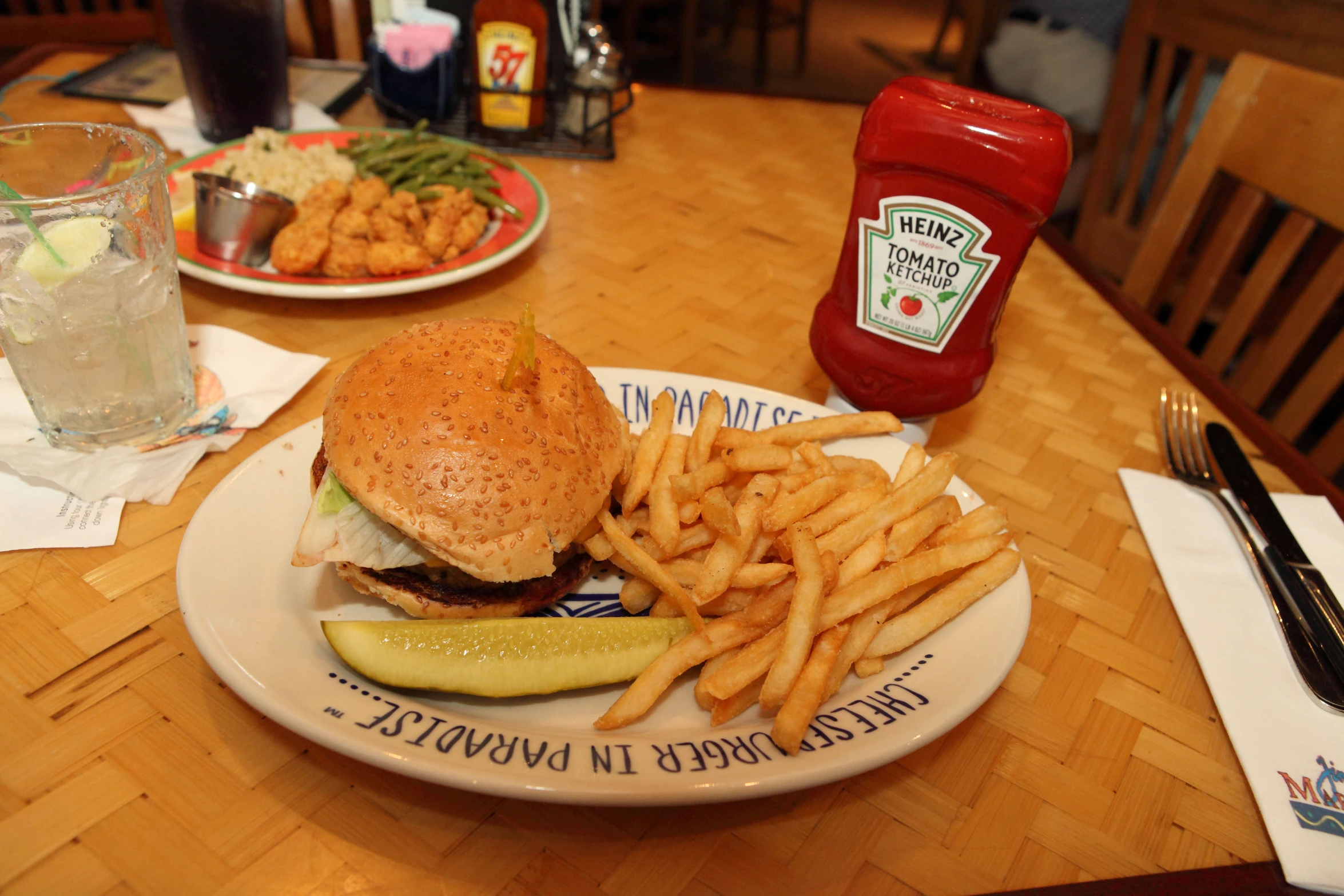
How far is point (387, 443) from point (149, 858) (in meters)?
0.59

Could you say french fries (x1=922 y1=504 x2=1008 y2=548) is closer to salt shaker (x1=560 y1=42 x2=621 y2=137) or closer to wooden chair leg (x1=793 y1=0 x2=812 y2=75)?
salt shaker (x1=560 y1=42 x2=621 y2=137)

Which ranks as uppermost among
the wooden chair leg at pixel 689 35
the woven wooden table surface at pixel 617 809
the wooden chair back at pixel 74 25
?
the woven wooden table surface at pixel 617 809

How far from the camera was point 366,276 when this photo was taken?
2078 mm

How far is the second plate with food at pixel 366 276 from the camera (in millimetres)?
1918

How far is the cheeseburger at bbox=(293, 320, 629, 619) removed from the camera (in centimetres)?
119

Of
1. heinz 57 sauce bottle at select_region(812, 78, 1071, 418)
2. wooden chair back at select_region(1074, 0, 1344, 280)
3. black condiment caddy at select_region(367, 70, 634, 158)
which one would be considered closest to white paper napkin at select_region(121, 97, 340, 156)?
black condiment caddy at select_region(367, 70, 634, 158)

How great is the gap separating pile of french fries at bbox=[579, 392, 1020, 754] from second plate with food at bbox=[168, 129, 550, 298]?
890 millimetres

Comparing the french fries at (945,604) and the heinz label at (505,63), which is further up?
the heinz label at (505,63)

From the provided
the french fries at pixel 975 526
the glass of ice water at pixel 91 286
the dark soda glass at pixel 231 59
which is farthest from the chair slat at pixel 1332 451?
the dark soda glass at pixel 231 59

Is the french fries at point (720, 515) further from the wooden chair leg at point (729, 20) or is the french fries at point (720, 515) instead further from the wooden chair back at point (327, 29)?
the wooden chair leg at point (729, 20)

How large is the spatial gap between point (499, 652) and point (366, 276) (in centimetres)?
132

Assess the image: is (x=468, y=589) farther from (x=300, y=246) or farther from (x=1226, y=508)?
(x=1226, y=508)

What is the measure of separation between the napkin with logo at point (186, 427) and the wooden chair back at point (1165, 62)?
3.47 meters

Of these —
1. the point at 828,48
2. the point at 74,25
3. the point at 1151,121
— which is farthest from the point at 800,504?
the point at 828,48
